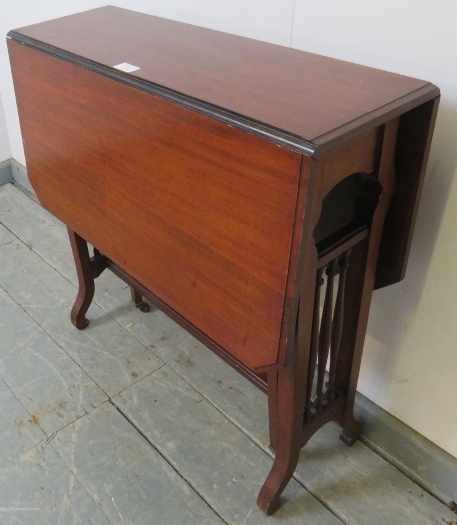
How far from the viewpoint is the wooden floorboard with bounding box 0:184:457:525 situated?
1289mm

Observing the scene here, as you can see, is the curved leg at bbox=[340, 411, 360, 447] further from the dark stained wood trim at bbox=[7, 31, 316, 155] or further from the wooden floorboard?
the dark stained wood trim at bbox=[7, 31, 316, 155]

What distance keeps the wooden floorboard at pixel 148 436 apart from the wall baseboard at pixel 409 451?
3cm

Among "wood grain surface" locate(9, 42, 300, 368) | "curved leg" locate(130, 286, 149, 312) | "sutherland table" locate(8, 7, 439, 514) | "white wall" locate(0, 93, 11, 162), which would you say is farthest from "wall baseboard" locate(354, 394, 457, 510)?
"white wall" locate(0, 93, 11, 162)

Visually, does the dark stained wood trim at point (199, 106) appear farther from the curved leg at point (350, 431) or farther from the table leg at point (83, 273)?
the curved leg at point (350, 431)

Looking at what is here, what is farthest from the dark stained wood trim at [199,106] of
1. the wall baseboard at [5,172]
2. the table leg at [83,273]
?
the wall baseboard at [5,172]

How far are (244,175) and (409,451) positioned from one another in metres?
0.92

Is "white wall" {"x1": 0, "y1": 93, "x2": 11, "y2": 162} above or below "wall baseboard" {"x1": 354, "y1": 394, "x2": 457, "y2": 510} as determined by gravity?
above

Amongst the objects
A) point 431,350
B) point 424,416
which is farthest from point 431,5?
point 424,416

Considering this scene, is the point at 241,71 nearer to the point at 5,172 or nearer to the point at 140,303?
the point at 140,303

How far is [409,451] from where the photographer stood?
1359 mm

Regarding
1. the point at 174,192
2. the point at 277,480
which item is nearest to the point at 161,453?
the point at 277,480

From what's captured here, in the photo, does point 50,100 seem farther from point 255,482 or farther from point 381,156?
point 255,482

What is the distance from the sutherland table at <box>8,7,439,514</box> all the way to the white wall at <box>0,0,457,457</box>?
0.09 m

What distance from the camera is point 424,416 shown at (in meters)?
1.32
